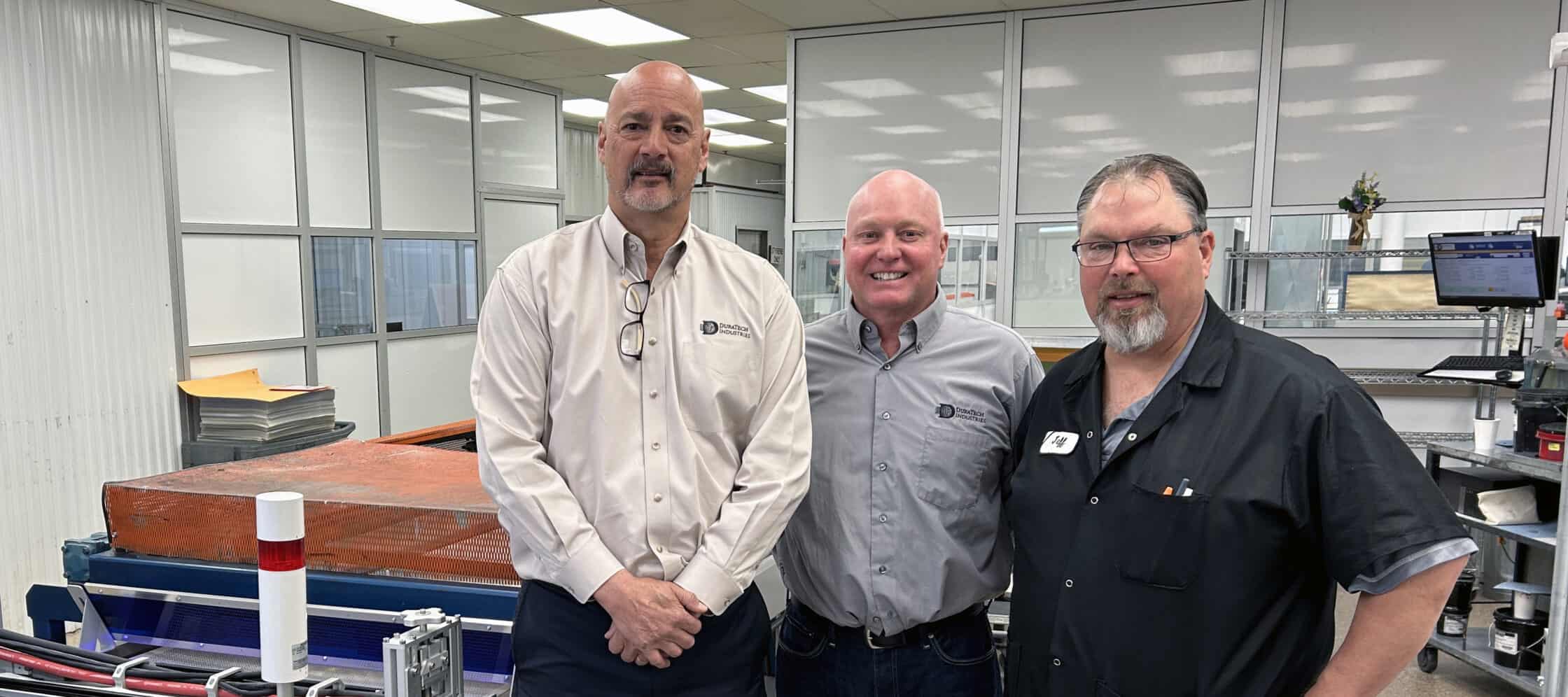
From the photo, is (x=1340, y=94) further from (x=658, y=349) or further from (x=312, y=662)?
(x=312, y=662)

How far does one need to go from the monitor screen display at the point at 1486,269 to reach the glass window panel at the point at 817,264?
323 centimetres

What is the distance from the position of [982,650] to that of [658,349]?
0.84m

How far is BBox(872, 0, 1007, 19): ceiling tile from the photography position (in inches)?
202

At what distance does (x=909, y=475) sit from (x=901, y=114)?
14.4ft

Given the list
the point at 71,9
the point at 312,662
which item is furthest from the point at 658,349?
the point at 71,9

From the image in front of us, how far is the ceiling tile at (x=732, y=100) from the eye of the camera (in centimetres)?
762

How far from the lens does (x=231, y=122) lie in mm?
4914

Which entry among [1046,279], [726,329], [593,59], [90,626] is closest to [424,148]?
[593,59]

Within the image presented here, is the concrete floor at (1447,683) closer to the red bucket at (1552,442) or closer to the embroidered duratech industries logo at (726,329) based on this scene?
the red bucket at (1552,442)

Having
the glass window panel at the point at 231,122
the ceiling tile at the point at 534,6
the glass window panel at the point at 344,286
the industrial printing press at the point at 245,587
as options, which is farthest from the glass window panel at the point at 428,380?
the industrial printing press at the point at 245,587

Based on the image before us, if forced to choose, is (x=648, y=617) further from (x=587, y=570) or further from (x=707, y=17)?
(x=707, y=17)

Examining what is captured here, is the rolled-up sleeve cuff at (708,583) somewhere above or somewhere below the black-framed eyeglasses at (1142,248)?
below

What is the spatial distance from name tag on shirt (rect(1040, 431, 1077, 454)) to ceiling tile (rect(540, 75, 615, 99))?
5820mm

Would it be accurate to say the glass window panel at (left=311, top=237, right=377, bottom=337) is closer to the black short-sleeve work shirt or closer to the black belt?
the black belt
